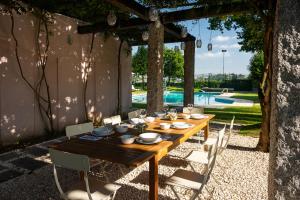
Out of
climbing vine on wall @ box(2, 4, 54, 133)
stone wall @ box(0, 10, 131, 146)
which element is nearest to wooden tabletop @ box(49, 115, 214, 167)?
stone wall @ box(0, 10, 131, 146)

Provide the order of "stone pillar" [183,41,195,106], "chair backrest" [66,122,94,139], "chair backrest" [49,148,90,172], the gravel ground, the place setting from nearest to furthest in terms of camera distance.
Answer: "chair backrest" [49,148,90,172], the place setting, the gravel ground, "chair backrest" [66,122,94,139], "stone pillar" [183,41,195,106]

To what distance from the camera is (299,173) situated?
62.0 inches

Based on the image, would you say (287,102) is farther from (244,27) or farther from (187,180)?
(244,27)

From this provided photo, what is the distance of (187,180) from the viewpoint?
2.87 m

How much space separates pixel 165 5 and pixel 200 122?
10.5ft

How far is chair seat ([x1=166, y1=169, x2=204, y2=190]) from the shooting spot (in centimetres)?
275

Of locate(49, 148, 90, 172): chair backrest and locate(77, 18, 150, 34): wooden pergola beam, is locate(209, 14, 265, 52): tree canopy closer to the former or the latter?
locate(77, 18, 150, 34): wooden pergola beam

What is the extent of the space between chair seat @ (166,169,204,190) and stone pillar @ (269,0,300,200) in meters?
1.20

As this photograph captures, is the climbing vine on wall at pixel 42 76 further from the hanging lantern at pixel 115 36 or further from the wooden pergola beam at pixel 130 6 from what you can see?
the hanging lantern at pixel 115 36

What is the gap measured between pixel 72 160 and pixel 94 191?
0.48m

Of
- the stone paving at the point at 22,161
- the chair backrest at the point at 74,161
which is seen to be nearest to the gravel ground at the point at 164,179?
the stone paving at the point at 22,161

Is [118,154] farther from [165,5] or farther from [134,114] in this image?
[165,5]

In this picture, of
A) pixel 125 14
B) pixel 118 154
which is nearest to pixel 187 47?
pixel 125 14

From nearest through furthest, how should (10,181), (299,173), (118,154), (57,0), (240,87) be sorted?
(299,173) < (118,154) < (10,181) < (57,0) < (240,87)
